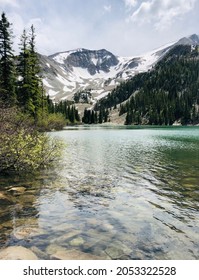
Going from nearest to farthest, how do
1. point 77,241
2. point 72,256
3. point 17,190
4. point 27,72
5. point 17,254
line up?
1. point 17,254
2. point 72,256
3. point 77,241
4. point 17,190
5. point 27,72

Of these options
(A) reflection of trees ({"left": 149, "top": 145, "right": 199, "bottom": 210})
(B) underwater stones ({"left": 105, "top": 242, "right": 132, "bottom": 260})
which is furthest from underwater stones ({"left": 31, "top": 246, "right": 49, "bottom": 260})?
(A) reflection of trees ({"left": 149, "top": 145, "right": 199, "bottom": 210})

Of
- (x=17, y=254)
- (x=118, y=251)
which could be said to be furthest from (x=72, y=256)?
(x=17, y=254)

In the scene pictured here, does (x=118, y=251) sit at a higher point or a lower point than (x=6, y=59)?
lower

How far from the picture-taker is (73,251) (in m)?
8.68

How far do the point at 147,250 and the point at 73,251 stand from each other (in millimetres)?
2260

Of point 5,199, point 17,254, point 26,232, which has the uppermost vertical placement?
point 5,199

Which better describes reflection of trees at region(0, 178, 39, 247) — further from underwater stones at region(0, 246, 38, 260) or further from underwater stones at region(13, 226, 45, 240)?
underwater stones at region(0, 246, 38, 260)

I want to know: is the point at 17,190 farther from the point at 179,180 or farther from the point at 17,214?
the point at 179,180

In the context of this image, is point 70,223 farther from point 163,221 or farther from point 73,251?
point 163,221

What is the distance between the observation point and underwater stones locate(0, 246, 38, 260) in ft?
25.7

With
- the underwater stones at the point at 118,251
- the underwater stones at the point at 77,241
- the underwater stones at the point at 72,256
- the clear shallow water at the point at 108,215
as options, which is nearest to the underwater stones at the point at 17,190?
the clear shallow water at the point at 108,215

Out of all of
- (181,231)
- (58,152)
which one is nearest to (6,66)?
(58,152)

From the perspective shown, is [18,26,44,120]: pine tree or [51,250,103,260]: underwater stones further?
[18,26,44,120]: pine tree

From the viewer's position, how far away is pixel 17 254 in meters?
8.02
